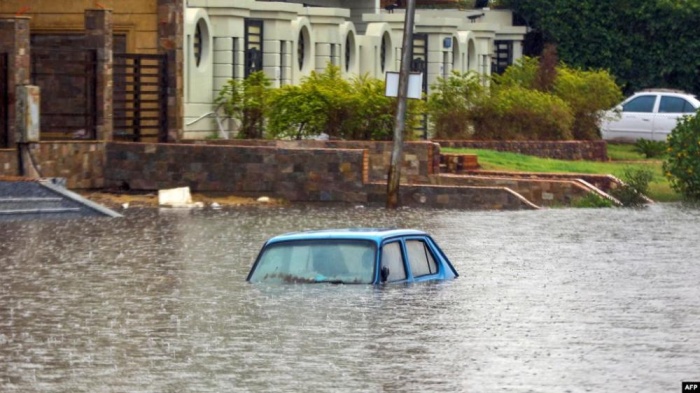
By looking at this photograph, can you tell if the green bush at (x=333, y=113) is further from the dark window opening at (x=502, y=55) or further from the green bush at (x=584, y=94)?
the dark window opening at (x=502, y=55)

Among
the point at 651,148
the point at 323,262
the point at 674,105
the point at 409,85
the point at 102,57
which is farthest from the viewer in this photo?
the point at 674,105

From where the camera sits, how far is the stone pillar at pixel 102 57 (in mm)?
31312

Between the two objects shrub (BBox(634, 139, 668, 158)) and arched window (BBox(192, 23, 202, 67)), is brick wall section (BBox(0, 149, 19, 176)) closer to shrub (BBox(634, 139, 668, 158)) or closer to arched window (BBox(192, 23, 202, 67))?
arched window (BBox(192, 23, 202, 67))

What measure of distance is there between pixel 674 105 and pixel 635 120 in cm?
123

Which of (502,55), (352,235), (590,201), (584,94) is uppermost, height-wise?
(502,55)

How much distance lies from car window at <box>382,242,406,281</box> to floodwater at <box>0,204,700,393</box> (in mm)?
180

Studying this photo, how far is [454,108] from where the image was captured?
37.7 m

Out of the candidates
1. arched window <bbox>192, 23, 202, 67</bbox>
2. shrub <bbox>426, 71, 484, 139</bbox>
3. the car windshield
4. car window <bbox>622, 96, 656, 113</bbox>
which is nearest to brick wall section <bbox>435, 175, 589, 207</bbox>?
shrub <bbox>426, 71, 484, 139</bbox>

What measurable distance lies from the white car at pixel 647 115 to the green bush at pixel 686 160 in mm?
11313

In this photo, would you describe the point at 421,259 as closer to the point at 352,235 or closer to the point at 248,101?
the point at 352,235

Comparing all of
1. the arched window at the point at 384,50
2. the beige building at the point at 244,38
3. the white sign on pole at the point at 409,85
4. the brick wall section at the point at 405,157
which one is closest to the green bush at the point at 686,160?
the brick wall section at the point at 405,157

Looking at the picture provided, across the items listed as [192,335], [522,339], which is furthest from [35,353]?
[522,339]

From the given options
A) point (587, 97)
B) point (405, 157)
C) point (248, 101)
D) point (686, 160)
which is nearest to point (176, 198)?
point (405, 157)

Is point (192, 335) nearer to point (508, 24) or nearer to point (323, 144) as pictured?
point (323, 144)
